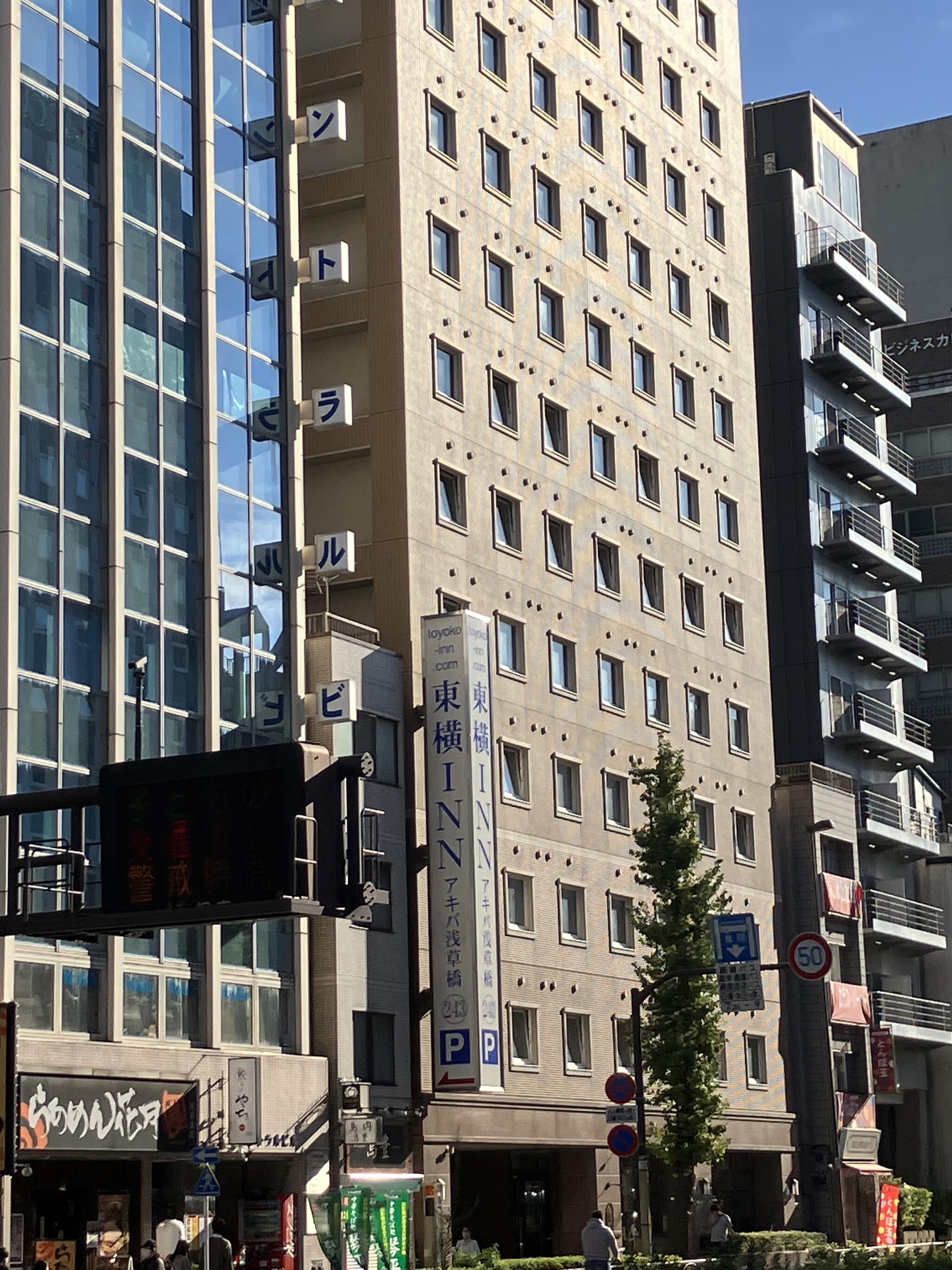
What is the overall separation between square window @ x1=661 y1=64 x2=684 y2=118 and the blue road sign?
3281cm

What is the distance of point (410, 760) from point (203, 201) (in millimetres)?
13894

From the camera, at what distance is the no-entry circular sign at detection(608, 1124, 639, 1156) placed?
40.2m

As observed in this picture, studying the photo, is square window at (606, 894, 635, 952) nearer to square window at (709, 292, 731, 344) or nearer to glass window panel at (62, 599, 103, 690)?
square window at (709, 292, 731, 344)

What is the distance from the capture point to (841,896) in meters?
69.7

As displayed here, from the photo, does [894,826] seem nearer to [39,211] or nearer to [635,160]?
[635,160]

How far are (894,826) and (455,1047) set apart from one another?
3596 cm

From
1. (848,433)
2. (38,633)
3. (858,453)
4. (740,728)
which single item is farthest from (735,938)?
(848,433)

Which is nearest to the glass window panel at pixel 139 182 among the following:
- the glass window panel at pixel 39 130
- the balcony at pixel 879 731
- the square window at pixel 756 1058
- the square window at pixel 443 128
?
the glass window panel at pixel 39 130

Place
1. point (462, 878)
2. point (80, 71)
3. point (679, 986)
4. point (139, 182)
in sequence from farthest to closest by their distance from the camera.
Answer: point (679, 986), point (462, 878), point (139, 182), point (80, 71)

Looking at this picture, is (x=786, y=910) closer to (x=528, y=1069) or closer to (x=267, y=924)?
(x=528, y=1069)

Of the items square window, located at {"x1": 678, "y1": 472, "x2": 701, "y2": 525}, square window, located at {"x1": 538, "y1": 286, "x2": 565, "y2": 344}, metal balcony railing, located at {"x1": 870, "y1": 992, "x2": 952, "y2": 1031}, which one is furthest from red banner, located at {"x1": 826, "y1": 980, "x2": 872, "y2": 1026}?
square window, located at {"x1": 538, "y1": 286, "x2": 565, "y2": 344}

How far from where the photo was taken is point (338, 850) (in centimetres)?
2212

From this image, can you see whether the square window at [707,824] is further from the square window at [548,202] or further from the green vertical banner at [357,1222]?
the green vertical banner at [357,1222]

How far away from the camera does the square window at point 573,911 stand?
5612cm
